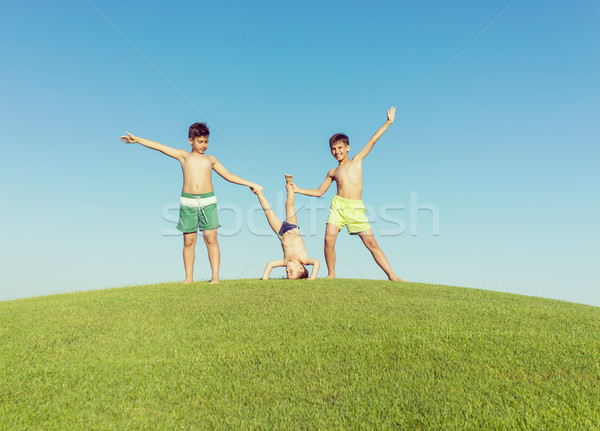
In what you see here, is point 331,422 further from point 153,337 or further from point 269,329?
point 153,337

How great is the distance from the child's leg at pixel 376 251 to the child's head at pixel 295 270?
164cm

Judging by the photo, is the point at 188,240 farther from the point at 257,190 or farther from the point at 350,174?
the point at 350,174

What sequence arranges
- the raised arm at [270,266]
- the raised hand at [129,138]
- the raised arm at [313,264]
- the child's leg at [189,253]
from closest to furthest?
1. the raised hand at [129,138]
2. the child's leg at [189,253]
3. the raised arm at [313,264]
4. the raised arm at [270,266]

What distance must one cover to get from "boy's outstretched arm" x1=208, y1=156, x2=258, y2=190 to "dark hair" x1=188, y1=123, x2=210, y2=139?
59 cm

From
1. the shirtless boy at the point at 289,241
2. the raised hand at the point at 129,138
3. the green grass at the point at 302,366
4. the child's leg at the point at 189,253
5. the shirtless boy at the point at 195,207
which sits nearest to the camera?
the green grass at the point at 302,366

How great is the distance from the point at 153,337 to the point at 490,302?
554cm

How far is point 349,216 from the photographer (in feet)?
30.7

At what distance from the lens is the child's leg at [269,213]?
966cm

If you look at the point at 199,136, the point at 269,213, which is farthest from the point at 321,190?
the point at 199,136

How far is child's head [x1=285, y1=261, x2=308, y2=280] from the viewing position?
9.18 m

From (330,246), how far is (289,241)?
1015 mm

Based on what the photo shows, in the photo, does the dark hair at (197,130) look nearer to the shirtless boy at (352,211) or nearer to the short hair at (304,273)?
the shirtless boy at (352,211)

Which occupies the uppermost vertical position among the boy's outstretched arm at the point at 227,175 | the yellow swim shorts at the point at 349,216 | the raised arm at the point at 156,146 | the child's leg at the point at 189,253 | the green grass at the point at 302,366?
the raised arm at the point at 156,146

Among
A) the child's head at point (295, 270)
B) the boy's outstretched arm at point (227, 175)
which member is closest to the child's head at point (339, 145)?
the boy's outstretched arm at point (227, 175)
